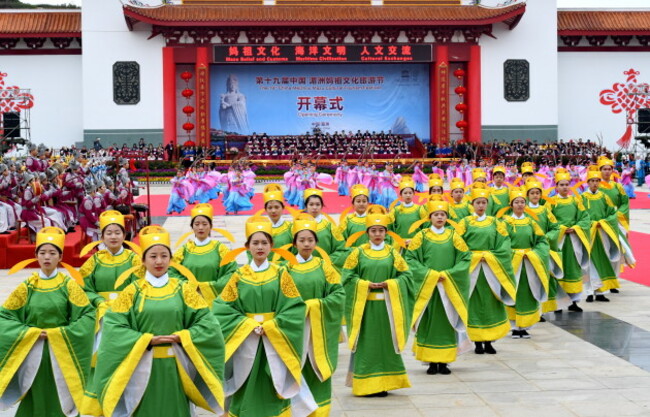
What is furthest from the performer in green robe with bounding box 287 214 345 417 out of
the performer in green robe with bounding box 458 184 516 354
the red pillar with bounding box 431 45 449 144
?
the red pillar with bounding box 431 45 449 144

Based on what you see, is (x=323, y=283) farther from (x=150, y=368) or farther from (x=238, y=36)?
(x=238, y=36)

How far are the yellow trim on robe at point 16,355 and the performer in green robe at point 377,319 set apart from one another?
2411mm

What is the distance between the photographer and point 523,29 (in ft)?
118

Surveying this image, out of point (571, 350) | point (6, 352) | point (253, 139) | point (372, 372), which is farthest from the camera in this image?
point (253, 139)

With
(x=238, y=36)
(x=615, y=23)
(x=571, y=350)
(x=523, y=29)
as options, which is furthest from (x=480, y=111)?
(x=571, y=350)

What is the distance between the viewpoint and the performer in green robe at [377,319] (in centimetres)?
714

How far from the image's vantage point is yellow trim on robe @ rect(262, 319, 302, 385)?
5.76 meters

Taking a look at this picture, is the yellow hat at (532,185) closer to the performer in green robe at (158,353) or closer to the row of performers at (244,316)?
the row of performers at (244,316)

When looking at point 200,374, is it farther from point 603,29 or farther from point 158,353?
point 603,29

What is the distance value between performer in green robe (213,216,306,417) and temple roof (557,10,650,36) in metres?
32.1

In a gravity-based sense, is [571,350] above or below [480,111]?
below

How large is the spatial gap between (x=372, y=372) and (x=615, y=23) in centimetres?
3208

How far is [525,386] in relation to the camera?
24.2 feet

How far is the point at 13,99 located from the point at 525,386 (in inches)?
1206
